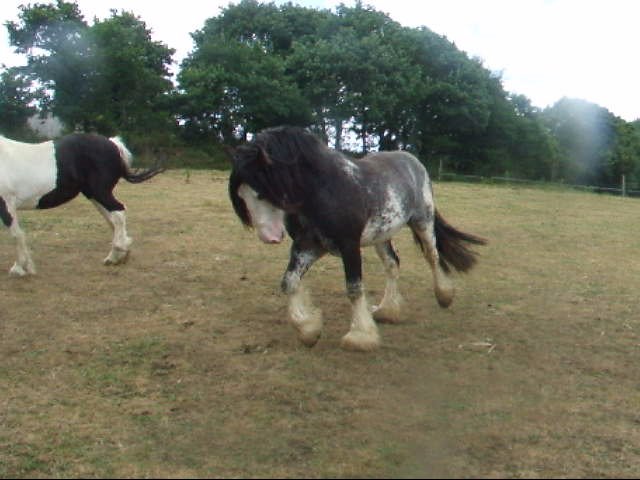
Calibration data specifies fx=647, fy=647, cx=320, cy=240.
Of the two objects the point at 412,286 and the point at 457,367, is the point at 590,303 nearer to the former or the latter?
the point at 412,286

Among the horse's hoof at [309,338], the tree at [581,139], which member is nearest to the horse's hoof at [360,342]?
the horse's hoof at [309,338]

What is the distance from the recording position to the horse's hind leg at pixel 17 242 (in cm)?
695

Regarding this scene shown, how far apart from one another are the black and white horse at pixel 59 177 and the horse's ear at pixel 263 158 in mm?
3643

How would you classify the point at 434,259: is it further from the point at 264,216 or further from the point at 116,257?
the point at 116,257

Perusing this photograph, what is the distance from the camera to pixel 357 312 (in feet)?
15.8

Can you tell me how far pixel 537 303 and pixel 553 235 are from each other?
5263 mm

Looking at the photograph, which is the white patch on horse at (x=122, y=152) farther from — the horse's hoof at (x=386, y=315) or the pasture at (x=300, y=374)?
the horse's hoof at (x=386, y=315)

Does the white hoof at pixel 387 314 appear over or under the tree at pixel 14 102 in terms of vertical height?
under

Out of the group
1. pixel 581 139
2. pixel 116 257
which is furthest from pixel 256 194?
pixel 581 139

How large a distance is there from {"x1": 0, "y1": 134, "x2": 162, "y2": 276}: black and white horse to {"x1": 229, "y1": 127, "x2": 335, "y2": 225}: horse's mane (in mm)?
3375

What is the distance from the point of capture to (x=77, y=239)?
934 centimetres

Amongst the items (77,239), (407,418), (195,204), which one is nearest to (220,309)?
(407,418)

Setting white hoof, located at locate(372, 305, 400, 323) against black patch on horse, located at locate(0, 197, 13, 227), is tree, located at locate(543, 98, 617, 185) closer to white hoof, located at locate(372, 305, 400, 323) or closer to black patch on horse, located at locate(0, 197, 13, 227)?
white hoof, located at locate(372, 305, 400, 323)

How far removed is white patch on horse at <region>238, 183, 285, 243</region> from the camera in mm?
4473
